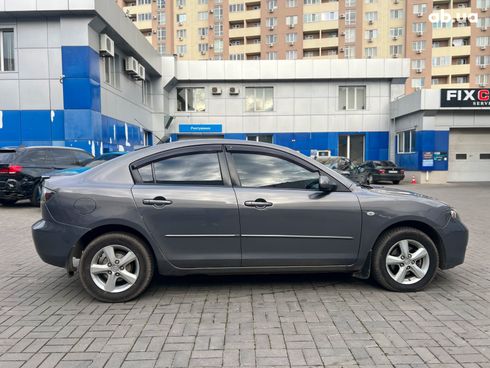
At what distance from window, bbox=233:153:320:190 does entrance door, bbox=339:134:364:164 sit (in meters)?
25.1

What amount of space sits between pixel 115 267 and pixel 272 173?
1.92 m

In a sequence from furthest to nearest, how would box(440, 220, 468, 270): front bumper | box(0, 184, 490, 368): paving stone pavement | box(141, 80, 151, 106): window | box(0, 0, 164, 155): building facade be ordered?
Answer: box(141, 80, 151, 106): window, box(0, 0, 164, 155): building facade, box(440, 220, 468, 270): front bumper, box(0, 184, 490, 368): paving stone pavement

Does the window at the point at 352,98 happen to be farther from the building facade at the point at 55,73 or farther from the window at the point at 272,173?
the window at the point at 272,173

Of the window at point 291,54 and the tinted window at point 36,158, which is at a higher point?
the window at point 291,54

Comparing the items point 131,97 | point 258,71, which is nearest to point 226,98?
point 258,71

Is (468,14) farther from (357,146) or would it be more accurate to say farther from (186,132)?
(186,132)

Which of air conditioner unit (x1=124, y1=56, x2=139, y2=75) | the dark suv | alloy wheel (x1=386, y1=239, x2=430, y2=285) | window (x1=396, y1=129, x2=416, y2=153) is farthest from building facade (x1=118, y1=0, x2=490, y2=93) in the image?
alloy wheel (x1=386, y1=239, x2=430, y2=285)

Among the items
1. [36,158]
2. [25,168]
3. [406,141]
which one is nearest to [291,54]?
[406,141]

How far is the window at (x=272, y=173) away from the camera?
419cm

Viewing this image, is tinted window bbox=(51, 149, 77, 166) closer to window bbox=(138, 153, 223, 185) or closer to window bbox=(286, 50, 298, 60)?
window bbox=(138, 153, 223, 185)

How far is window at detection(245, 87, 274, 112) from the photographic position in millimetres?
28031

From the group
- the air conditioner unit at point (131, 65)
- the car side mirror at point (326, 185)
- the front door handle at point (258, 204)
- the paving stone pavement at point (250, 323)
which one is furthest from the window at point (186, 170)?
the air conditioner unit at point (131, 65)

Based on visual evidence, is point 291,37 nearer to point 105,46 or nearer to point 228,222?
point 105,46

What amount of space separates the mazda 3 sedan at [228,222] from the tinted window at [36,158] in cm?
772
